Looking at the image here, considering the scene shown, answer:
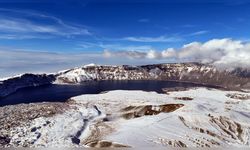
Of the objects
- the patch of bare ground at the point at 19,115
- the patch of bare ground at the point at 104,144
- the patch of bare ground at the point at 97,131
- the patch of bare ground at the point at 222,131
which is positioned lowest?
the patch of bare ground at the point at 222,131

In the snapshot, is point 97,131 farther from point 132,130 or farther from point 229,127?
point 229,127

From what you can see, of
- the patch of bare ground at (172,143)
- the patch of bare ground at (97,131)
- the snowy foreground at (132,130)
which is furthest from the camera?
the patch of bare ground at (172,143)

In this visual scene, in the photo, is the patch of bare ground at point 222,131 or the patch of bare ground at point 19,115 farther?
the patch of bare ground at point 222,131

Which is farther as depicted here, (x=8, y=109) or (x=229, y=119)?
(x=8, y=109)

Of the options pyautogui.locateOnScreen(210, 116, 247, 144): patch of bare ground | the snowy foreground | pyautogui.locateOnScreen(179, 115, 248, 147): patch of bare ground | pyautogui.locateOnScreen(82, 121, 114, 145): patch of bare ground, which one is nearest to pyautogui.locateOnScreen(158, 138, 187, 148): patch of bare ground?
the snowy foreground

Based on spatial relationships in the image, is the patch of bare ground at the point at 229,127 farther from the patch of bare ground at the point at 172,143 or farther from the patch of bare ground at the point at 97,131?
the patch of bare ground at the point at 97,131

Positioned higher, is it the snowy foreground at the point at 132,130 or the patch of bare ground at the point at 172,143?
the snowy foreground at the point at 132,130

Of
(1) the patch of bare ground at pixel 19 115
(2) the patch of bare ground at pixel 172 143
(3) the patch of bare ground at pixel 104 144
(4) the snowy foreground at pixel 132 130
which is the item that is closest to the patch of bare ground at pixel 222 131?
(4) the snowy foreground at pixel 132 130

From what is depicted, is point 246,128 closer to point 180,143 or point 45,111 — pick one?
point 180,143

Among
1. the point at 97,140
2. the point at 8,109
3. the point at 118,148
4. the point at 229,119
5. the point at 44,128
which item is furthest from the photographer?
the point at 8,109

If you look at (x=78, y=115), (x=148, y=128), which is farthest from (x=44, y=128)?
(x=148, y=128)

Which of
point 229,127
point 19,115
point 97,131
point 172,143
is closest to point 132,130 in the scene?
point 97,131
